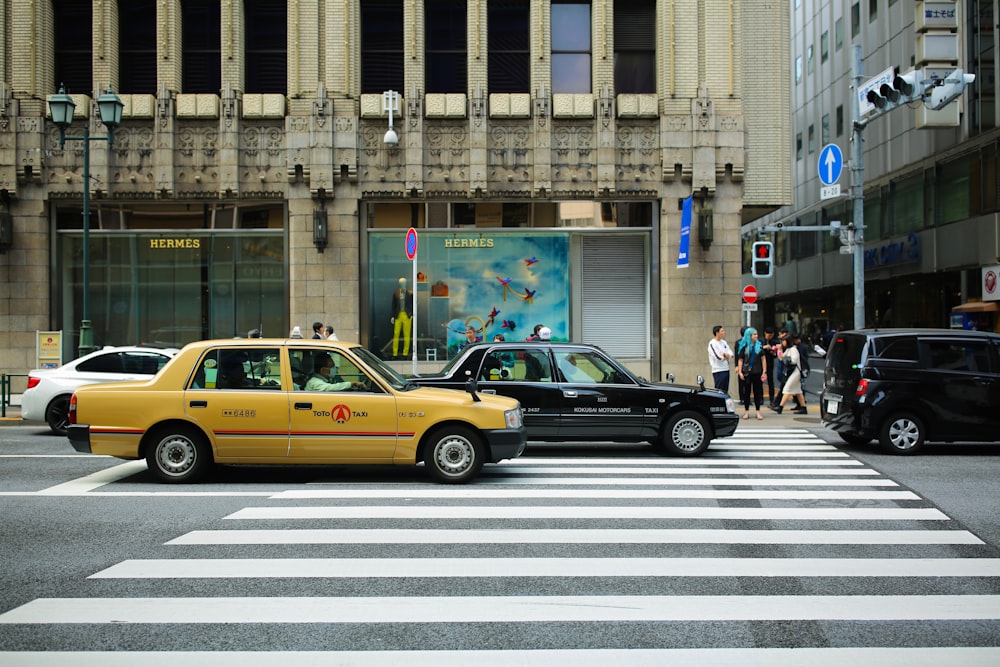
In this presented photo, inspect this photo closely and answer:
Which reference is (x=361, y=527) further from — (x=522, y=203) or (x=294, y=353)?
(x=522, y=203)

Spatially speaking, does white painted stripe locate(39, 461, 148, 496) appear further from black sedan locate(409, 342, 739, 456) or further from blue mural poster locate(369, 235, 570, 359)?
blue mural poster locate(369, 235, 570, 359)

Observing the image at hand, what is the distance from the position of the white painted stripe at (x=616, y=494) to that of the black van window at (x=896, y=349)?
3.68 metres

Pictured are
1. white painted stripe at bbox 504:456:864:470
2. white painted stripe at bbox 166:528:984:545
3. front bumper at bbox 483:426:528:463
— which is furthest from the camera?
white painted stripe at bbox 504:456:864:470

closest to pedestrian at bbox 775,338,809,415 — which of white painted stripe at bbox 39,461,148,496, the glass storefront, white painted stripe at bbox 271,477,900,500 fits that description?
white painted stripe at bbox 271,477,900,500

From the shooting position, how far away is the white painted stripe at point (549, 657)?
4.90 metres

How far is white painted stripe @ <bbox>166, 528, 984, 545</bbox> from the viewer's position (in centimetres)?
770

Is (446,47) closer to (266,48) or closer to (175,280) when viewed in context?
(266,48)

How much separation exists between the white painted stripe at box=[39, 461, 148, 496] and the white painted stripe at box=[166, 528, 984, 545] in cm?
317

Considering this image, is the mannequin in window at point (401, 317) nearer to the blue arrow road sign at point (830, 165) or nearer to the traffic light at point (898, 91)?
the blue arrow road sign at point (830, 165)

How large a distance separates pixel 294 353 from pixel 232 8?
50.6 ft

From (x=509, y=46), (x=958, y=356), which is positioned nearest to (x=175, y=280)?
(x=509, y=46)

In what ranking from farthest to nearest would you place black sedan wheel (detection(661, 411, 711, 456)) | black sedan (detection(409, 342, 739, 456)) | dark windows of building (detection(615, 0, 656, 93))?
1. dark windows of building (detection(615, 0, 656, 93))
2. black sedan wheel (detection(661, 411, 711, 456))
3. black sedan (detection(409, 342, 739, 456))

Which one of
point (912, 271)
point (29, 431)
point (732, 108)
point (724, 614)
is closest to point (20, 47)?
point (29, 431)

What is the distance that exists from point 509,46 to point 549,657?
2057 centimetres
